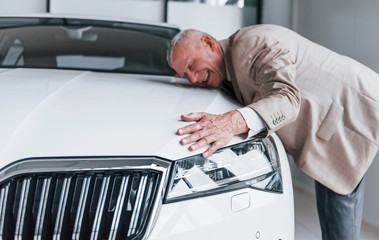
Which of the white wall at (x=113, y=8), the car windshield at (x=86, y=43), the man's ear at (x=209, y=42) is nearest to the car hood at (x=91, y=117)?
the man's ear at (x=209, y=42)

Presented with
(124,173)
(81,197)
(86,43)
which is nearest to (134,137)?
(124,173)

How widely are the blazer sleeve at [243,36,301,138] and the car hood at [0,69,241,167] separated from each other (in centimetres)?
13

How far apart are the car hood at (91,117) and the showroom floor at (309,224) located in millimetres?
1382

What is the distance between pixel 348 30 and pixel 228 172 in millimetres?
2323

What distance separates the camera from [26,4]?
543 cm

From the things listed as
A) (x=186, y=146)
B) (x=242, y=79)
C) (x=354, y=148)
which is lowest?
(x=354, y=148)

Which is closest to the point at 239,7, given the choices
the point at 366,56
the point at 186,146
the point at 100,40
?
the point at 366,56

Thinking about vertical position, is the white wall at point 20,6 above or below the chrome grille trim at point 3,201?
above

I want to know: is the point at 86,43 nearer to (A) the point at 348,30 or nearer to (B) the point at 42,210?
(B) the point at 42,210

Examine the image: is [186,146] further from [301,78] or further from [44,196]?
[301,78]

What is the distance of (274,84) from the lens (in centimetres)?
141

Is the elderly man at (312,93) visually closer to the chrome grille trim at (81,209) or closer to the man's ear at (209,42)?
the man's ear at (209,42)

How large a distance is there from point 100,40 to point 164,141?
58.7 inches

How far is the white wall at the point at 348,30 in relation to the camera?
9.04 feet
